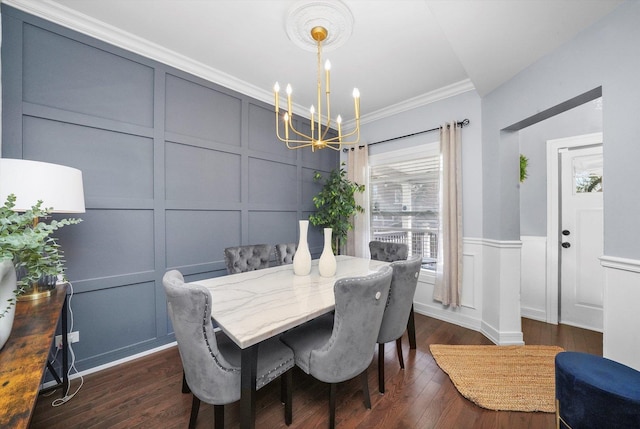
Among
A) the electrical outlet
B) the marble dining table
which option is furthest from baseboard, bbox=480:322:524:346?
the electrical outlet

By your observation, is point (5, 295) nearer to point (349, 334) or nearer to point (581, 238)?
point (349, 334)

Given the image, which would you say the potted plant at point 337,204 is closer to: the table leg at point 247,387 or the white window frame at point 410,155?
the white window frame at point 410,155

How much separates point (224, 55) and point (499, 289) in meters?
3.53

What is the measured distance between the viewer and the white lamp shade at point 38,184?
1249mm

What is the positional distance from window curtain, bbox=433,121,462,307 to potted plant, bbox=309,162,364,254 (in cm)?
112

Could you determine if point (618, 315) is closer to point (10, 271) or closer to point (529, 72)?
point (529, 72)

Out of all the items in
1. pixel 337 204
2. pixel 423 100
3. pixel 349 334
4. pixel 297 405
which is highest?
pixel 423 100

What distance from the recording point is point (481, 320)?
8.96ft

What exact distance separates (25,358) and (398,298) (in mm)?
1789

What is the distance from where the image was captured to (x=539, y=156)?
9.65 feet

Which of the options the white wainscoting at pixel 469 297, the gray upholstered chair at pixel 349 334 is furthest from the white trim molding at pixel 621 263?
the white wainscoting at pixel 469 297

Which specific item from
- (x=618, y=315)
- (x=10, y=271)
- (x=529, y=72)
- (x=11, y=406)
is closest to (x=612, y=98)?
(x=529, y=72)

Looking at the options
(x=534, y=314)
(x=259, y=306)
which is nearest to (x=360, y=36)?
(x=259, y=306)

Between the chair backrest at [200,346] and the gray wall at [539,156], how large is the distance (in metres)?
3.51
